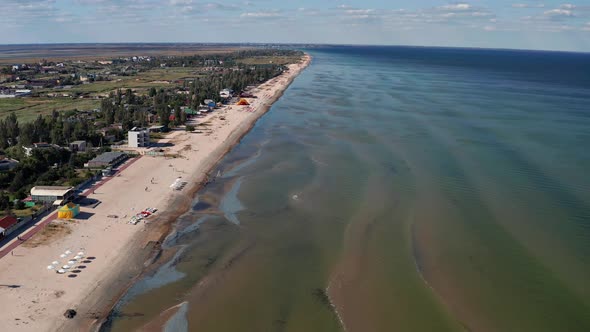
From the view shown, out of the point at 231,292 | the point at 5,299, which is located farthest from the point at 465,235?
the point at 5,299

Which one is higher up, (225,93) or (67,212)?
(225,93)

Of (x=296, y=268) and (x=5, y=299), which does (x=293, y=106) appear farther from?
(x=5, y=299)

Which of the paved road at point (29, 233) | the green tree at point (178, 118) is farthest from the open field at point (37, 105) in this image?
the paved road at point (29, 233)

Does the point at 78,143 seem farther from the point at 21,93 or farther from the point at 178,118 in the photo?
the point at 21,93

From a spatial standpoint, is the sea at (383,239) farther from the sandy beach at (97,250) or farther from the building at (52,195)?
the building at (52,195)

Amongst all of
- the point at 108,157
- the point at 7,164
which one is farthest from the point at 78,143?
the point at 7,164

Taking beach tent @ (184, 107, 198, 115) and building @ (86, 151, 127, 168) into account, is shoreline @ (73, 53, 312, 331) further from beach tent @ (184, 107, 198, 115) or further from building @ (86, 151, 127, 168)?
beach tent @ (184, 107, 198, 115)
